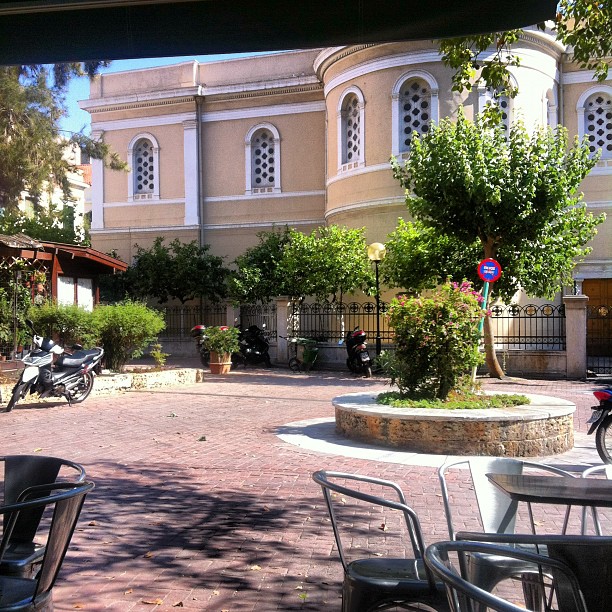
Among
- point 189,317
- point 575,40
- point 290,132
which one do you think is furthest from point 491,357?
point 290,132

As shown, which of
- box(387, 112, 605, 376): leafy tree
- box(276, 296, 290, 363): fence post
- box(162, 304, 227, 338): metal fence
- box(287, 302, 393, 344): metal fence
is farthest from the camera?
box(162, 304, 227, 338): metal fence

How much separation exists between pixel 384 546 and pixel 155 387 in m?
11.5

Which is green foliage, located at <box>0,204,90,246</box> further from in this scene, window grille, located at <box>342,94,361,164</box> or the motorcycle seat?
the motorcycle seat

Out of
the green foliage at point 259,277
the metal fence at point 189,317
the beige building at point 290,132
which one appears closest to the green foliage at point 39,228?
the beige building at point 290,132

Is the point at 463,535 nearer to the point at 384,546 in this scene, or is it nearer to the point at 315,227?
the point at 384,546

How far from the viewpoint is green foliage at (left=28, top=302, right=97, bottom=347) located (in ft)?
50.5

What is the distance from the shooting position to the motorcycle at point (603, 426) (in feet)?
27.6

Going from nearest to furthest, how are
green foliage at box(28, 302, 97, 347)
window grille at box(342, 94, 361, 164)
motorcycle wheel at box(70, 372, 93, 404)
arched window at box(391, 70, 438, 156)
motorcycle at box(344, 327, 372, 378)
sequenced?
motorcycle wheel at box(70, 372, 93, 404), green foliage at box(28, 302, 97, 347), motorcycle at box(344, 327, 372, 378), arched window at box(391, 70, 438, 156), window grille at box(342, 94, 361, 164)

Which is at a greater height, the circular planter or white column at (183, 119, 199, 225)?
white column at (183, 119, 199, 225)

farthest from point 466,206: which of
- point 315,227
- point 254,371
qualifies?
point 315,227

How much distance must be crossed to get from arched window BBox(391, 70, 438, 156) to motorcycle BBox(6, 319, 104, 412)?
1300cm

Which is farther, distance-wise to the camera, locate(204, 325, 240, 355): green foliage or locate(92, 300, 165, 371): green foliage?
locate(204, 325, 240, 355): green foliage

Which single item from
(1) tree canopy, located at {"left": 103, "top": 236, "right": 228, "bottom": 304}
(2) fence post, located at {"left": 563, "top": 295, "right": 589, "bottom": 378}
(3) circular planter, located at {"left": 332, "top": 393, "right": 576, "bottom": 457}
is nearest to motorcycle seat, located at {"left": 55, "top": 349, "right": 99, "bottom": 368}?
(3) circular planter, located at {"left": 332, "top": 393, "right": 576, "bottom": 457}

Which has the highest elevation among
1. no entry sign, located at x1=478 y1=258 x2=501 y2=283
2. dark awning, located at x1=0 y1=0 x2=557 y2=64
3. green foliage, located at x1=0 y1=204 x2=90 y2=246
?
green foliage, located at x1=0 y1=204 x2=90 y2=246
